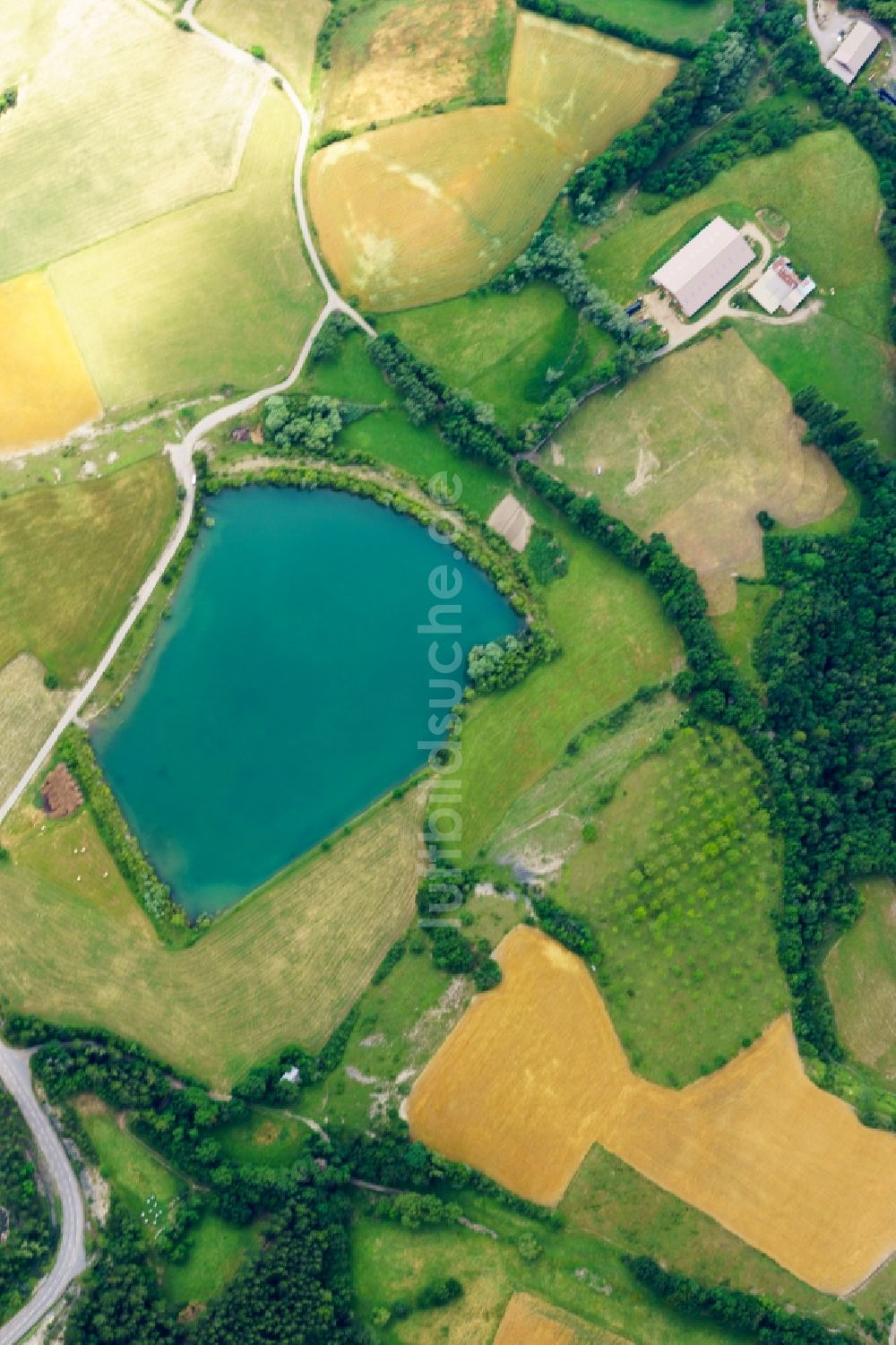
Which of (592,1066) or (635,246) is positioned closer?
(592,1066)

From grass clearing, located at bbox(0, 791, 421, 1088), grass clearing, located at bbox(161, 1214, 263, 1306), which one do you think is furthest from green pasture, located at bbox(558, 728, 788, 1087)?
grass clearing, located at bbox(161, 1214, 263, 1306)

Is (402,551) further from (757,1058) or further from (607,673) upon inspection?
(757,1058)

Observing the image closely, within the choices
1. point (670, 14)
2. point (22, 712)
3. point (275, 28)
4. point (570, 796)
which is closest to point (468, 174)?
point (275, 28)

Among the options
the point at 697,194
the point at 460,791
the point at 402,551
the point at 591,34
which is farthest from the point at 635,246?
the point at 460,791

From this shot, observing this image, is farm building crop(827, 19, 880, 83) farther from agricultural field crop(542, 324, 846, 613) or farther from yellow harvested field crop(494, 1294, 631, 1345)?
yellow harvested field crop(494, 1294, 631, 1345)

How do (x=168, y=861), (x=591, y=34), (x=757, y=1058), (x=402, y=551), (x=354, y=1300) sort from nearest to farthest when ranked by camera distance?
(x=354, y=1300) → (x=757, y=1058) → (x=168, y=861) → (x=402, y=551) → (x=591, y=34)

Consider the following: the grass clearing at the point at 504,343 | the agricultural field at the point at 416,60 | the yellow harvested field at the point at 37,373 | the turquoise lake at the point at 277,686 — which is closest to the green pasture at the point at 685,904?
the turquoise lake at the point at 277,686

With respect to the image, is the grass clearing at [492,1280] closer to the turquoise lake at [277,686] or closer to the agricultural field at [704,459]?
the turquoise lake at [277,686]
